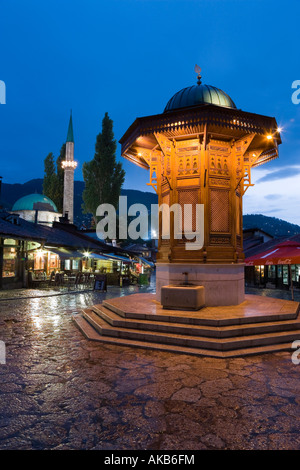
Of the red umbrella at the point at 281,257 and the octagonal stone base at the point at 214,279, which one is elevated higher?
the red umbrella at the point at 281,257

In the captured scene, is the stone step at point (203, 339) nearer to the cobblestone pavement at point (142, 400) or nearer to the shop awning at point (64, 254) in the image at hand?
the cobblestone pavement at point (142, 400)

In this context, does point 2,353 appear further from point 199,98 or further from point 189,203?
point 199,98

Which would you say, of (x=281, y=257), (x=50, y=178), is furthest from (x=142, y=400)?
(x=50, y=178)

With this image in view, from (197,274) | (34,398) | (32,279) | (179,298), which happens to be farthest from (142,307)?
(32,279)

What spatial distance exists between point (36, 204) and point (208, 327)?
146 ft

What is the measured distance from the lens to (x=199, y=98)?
9883 mm

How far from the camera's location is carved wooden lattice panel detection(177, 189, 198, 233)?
376 inches

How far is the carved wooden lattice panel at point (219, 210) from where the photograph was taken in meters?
9.52

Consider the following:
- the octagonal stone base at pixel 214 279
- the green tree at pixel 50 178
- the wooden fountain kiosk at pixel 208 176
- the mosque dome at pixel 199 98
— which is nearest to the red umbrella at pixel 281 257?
the wooden fountain kiosk at pixel 208 176

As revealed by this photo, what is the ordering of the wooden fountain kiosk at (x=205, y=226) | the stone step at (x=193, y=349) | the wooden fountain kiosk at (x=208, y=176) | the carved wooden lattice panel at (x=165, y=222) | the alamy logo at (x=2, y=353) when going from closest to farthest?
the alamy logo at (x=2, y=353)
the stone step at (x=193, y=349)
the wooden fountain kiosk at (x=205, y=226)
the wooden fountain kiosk at (x=208, y=176)
the carved wooden lattice panel at (x=165, y=222)

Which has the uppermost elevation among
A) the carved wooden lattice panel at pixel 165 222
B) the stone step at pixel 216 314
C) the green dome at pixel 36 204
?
the green dome at pixel 36 204

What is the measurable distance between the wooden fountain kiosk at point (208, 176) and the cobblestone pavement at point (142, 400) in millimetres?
3739

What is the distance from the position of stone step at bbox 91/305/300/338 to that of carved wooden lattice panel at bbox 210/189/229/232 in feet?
11.9
